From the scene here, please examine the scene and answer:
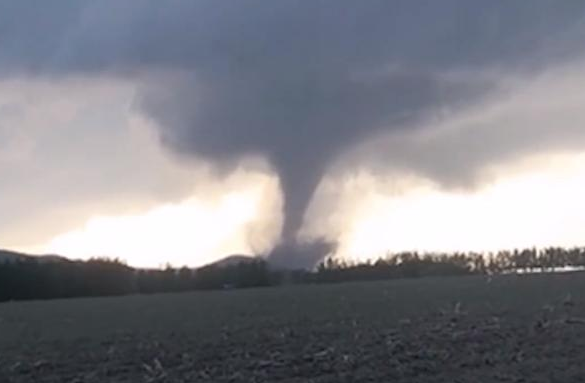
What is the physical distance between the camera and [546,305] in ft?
136

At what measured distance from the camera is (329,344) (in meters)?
31.7

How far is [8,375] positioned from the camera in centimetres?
3083

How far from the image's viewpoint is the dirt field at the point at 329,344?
1053 inches

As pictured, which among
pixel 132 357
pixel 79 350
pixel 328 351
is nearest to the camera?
pixel 328 351

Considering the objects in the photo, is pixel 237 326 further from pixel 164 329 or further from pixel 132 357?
pixel 132 357

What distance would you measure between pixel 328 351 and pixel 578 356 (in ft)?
19.7

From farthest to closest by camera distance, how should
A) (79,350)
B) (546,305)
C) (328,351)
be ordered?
1. (546,305)
2. (79,350)
3. (328,351)

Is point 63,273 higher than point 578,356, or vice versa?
point 63,273

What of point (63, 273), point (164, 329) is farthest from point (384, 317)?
point (63, 273)

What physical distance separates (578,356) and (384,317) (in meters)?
13.9

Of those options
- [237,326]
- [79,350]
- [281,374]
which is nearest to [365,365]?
[281,374]

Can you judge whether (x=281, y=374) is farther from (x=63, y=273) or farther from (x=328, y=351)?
(x=63, y=273)

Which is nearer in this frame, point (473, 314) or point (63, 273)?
point (473, 314)

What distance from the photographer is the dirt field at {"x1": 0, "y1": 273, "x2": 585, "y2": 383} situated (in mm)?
26734
